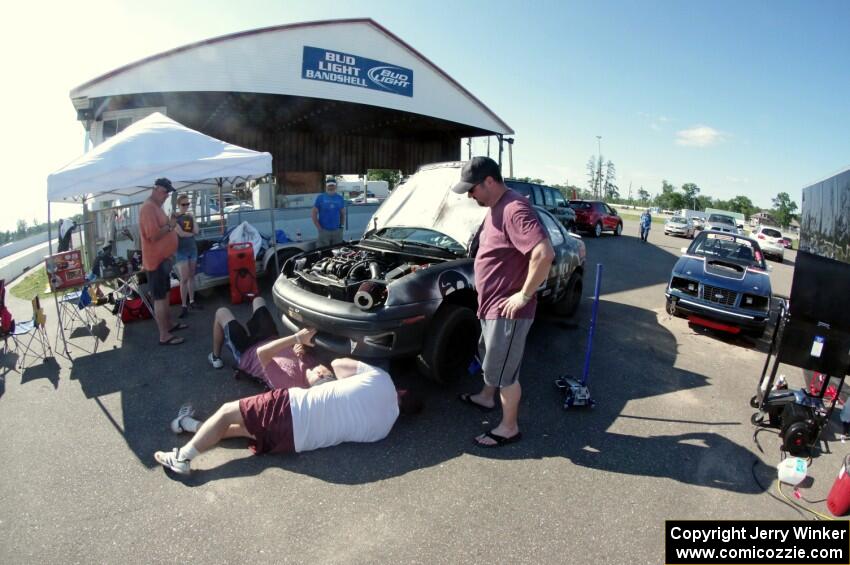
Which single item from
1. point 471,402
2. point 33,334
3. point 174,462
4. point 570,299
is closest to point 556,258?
point 570,299

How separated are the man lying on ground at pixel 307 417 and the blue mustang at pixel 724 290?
15.7 ft

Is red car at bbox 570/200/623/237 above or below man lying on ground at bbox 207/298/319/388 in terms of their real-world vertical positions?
above

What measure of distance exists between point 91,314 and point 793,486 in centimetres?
779

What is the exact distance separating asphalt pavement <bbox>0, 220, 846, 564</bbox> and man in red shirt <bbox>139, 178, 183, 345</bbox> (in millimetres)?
637

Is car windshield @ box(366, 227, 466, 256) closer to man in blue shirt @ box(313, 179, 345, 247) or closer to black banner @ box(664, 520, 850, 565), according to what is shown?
black banner @ box(664, 520, 850, 565)

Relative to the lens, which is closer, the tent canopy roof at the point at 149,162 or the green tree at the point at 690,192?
the tent canopy roof at the point at 149,162

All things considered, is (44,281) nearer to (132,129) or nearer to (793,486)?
(132,129)

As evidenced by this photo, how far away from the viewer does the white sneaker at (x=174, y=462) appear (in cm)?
275

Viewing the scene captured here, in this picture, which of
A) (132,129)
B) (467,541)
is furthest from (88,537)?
(132,129)

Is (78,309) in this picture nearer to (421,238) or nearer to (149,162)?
(149,162)

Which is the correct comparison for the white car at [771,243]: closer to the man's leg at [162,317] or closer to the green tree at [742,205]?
the man's leg at [162,317]

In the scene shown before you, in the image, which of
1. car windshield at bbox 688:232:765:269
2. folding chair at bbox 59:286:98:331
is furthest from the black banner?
folding chair at bbox 59:286:98:331

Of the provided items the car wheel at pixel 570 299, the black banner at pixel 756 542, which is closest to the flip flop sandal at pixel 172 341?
the car wheel at pixel 570 299

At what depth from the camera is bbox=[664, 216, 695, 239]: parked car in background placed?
23.5 meters
